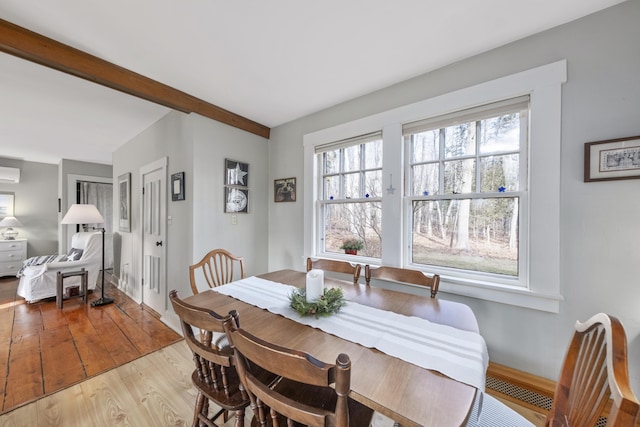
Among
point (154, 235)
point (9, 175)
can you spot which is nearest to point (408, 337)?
point (154, 235)

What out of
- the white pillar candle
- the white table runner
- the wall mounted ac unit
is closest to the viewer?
the white table runner

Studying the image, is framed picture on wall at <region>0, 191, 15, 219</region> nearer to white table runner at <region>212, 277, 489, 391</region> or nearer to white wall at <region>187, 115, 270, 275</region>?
white wall at <region>187, 115, 270, 275</region>

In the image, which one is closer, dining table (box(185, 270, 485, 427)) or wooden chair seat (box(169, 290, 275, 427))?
dining table (box(185, 270, 485, 427))

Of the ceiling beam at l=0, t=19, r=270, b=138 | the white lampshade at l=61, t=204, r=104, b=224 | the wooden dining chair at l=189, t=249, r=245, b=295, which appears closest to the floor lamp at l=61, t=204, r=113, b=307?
the white lampshade at l=61, t=204, r=104, b=224

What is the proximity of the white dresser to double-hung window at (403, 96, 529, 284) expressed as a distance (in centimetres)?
715

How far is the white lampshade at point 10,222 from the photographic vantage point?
14.5 ft

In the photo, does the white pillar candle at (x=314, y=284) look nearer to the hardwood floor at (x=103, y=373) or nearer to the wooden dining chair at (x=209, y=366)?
the wooden dining chair at (x=209, y=366)

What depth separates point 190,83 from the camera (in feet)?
7.09

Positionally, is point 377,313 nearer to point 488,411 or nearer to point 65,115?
point 488,411

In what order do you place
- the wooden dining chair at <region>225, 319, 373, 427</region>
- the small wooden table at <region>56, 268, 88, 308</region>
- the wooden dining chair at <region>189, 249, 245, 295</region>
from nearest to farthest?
the wooden dining chair at <region>225, 319, 373, 427</region> → the wooden dining chair at <region>189, 249, 245, 295</region> → the small wooden table at <region>56, 268, 88, 308</region>

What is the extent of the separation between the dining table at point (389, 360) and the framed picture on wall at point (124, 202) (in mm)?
3078

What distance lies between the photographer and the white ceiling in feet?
4.53

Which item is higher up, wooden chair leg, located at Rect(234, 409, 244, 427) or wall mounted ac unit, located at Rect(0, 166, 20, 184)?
wall mounted ac unit, located at Rect(0, 166, 20, 184)

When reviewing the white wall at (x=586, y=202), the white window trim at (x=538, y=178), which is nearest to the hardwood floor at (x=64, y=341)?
the white window trim at (x=538, y=178)
